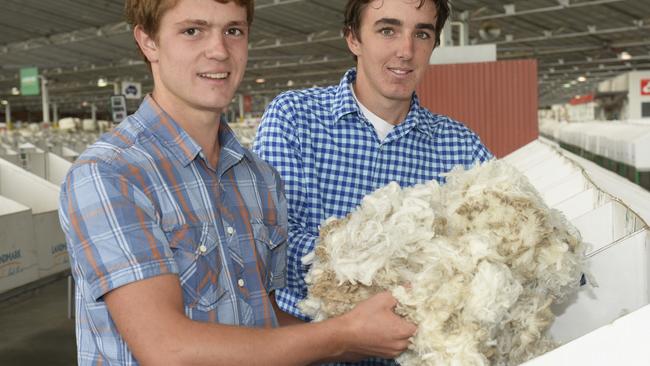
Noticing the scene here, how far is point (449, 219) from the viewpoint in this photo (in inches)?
56.2

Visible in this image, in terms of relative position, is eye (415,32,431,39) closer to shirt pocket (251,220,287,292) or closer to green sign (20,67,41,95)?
shirt pocket (251,220,287,292)

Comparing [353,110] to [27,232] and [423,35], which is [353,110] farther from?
[27,232]

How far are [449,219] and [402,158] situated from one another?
69 cm

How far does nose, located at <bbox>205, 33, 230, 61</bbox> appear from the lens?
1.47 m

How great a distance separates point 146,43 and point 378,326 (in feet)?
2.36

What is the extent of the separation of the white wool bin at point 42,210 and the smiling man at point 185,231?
651cm

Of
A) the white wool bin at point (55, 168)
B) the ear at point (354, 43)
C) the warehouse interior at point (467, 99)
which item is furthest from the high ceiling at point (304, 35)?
the ear at point (354, 43)

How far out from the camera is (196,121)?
1.55 metres

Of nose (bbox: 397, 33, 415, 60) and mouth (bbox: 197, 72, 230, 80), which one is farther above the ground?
nose (bbox: 397, 33, 415, 60)

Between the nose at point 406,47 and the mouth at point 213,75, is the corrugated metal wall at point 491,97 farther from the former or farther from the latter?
the mouth at point 213,75

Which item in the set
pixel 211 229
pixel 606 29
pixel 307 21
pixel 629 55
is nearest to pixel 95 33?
pixel 307 21

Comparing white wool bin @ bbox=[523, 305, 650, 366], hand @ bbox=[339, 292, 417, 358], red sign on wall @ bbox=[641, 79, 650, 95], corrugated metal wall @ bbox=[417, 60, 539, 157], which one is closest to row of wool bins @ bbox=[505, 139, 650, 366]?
white wool bin @ bbox=[523, 305, 650, 366]

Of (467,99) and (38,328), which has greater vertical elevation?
(467,99)

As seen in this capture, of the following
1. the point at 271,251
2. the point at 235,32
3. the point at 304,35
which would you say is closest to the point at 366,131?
the point at 271,251
